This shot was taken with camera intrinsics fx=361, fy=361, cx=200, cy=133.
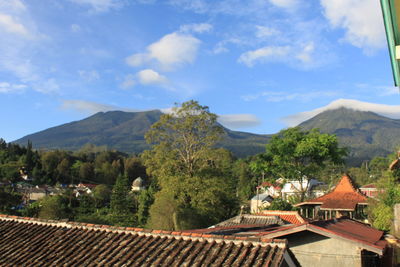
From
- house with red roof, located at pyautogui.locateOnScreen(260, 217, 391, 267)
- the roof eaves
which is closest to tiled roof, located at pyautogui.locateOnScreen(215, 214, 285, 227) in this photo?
house with red roof, located at pyautogui.locateOnScreen(260, 217, 391, 267)

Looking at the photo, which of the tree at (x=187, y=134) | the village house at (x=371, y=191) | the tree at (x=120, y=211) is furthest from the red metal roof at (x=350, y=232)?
the tree at (x=120, y=211)

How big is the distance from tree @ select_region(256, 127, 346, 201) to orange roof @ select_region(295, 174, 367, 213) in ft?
8.84

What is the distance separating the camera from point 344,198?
2072 centimetres

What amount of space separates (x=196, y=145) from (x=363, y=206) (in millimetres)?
10878

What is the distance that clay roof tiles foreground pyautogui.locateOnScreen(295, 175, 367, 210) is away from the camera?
20000mm

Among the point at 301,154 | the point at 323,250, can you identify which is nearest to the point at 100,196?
the point at 301,154

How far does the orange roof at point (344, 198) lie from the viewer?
20.0m

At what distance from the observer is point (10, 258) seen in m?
6.32

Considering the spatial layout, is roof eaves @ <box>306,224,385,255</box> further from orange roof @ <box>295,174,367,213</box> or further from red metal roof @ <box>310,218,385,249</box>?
orange roof @ <box>295,174,367,213</box>

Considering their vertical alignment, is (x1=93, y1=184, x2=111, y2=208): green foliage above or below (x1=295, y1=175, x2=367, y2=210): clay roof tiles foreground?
below

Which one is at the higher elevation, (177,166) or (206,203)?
(177,166)

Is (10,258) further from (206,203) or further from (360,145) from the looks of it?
(360,145)

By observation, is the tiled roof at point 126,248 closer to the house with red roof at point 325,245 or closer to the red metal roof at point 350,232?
the house with red roof at point 325,245

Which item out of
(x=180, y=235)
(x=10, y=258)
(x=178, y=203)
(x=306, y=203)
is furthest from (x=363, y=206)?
(x=10, y=258)
